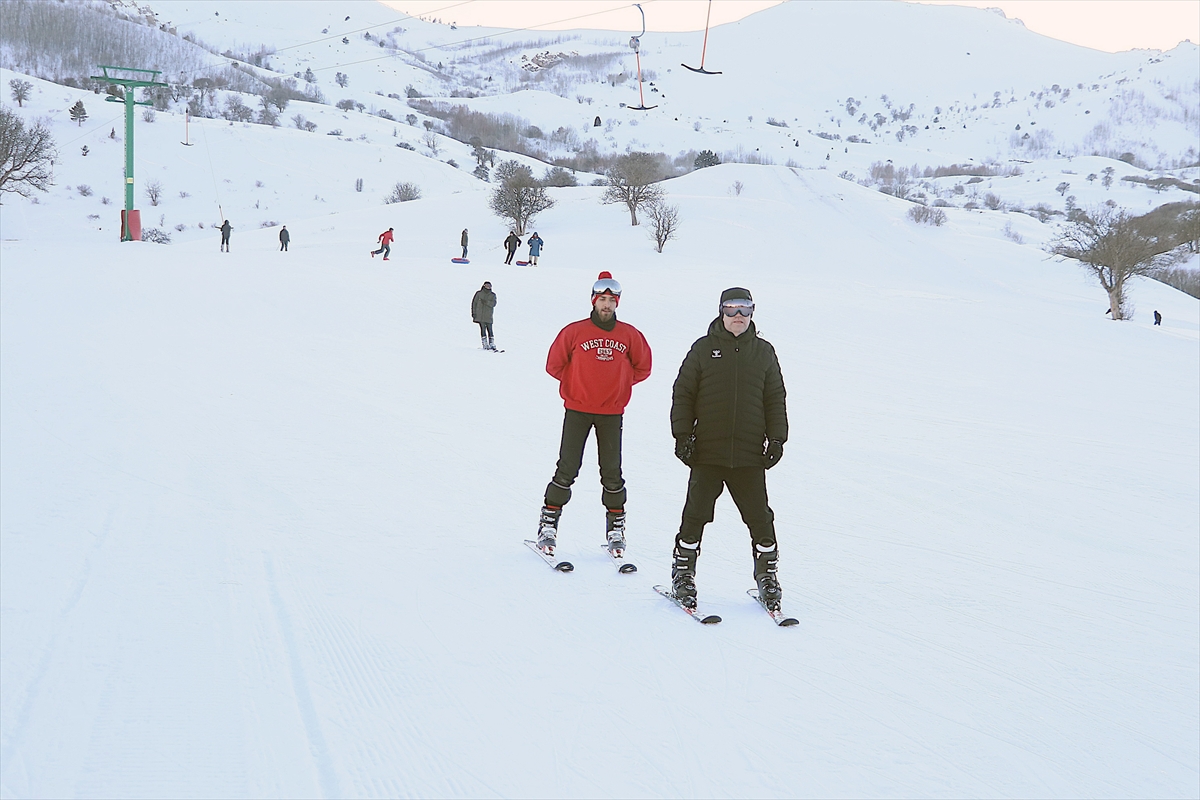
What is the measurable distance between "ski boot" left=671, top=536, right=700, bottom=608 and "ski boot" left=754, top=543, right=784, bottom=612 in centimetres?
37

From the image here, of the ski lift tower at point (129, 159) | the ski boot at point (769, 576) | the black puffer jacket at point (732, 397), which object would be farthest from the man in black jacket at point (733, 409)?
the ski lift tower at point (129, 159)

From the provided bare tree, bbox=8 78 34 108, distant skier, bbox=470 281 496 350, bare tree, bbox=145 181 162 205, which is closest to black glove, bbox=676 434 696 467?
distant skier, bbox=470 281 496 350

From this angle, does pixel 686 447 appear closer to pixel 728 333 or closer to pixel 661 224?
pixel 728 333

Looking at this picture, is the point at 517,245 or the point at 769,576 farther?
the point at 517,245

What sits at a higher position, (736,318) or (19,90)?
(19,90)

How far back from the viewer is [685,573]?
4.82 metres

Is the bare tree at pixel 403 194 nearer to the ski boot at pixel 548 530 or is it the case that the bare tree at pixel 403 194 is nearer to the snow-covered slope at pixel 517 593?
the snow-covered slope at pixel 517 593

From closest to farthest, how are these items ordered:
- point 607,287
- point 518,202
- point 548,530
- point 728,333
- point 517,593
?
point 728,333
point 517,593
point 607,287
point 548,530
point 518,202

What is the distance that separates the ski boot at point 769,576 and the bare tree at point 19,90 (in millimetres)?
94611

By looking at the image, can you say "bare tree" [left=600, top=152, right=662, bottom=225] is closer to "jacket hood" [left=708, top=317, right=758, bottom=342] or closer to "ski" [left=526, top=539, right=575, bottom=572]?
"ski" [left=526, top=539, right=575, bottom=572]

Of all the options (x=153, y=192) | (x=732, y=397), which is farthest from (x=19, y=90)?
(x=732, y=397)

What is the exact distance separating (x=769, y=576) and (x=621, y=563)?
114 centimetres

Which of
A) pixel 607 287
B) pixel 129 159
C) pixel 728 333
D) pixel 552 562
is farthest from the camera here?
pixel 129 159

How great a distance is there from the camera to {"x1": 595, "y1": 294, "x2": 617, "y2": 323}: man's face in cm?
514
